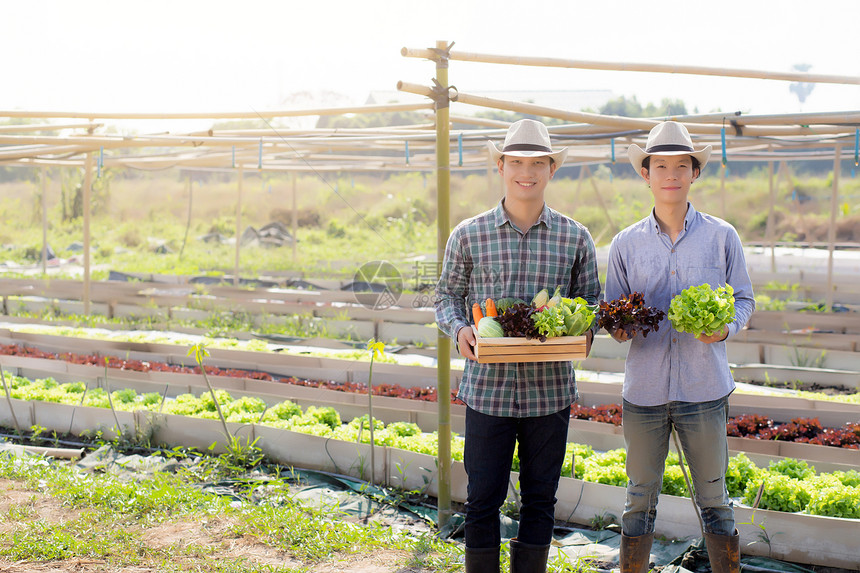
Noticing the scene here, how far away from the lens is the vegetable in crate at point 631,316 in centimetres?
253

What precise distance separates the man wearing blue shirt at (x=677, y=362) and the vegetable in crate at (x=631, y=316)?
6 cm

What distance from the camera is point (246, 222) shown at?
28453 millimetres

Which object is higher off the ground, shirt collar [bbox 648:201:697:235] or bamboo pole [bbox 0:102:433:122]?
bamboo pole [bbox 0:102:433:122]

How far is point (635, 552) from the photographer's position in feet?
8.99

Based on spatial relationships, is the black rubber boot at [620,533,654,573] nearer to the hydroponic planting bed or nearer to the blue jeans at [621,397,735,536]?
the blue jeans at [621,397,735,536]

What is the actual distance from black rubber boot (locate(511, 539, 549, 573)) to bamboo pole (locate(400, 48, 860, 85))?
7.28ft

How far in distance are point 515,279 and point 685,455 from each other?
0.87m

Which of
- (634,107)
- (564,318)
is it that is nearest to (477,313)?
(564,318)

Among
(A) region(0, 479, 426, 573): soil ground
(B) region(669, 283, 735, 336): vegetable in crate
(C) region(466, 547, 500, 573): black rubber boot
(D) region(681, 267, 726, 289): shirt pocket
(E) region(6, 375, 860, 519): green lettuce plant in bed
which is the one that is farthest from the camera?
(E) region(6, 375, 860, 519): green lettuce plant in bed

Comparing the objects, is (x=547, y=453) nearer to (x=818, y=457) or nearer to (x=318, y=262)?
(x=818, y=457)

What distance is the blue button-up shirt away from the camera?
103 inches

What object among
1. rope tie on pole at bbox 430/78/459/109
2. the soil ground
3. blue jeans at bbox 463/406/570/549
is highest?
rope tie on pole at bbox 430/78/459/109

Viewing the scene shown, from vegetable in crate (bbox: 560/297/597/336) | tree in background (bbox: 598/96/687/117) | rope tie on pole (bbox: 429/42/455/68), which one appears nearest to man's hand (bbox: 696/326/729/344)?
vegetable in crate (bbox: 560/297/597/336)

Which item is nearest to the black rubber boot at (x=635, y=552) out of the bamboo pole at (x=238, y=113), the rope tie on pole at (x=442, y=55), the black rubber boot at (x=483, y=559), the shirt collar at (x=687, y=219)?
the black rubber boot at (x=483, y=559)
